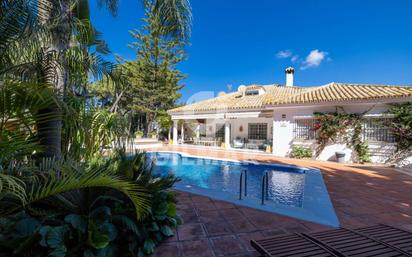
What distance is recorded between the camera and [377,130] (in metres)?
13.5

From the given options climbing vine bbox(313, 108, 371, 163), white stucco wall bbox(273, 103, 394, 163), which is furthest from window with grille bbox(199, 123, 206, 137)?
climbing vine bbox(313, 108, 371, 163)

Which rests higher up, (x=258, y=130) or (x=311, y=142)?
(x=258, y=130)

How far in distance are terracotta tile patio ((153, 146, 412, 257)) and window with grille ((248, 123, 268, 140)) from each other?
17.4 meters

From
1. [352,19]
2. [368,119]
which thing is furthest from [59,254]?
[352,19]

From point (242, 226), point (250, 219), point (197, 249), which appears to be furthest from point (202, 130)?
point (197, 249)

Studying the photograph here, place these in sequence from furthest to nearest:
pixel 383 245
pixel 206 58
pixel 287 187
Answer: pixel 206 58 < pixel 287 187 < pixel 383 245

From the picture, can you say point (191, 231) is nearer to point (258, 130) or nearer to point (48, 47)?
point (48, 47)

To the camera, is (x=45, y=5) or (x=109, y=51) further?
(x=109, y=51)

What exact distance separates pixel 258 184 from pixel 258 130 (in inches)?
661

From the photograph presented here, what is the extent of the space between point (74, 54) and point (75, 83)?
0.76 m

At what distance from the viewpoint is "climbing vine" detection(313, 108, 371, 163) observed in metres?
13.8

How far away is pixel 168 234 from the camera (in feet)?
13.0

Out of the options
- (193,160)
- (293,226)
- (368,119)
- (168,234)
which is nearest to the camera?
(168,234)

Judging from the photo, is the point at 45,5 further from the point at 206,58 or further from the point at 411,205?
the point at 206,58
